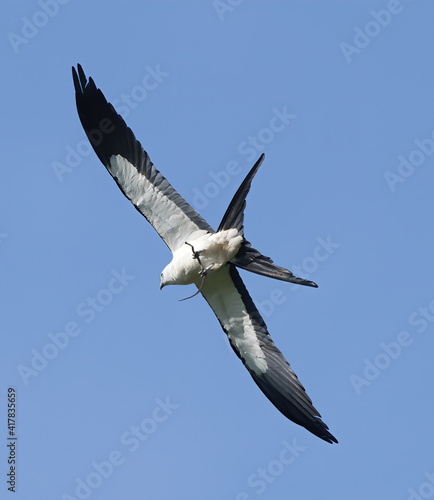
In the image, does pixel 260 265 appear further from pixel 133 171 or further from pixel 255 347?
pixel 133 171

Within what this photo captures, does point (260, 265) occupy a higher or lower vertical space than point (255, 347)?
higher

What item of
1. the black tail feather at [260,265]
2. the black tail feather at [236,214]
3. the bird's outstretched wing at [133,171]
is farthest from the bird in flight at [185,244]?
the black tail feather at [236,214]

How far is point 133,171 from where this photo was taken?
54.5 ft

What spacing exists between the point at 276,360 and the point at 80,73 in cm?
543

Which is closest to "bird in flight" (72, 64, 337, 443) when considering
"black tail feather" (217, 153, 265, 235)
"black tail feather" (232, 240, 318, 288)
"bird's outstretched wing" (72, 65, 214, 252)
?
"bird's outstretched wing" (72, 65, 214, 252)

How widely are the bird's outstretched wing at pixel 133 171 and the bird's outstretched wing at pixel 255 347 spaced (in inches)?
35.7

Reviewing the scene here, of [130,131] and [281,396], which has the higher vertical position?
[130,131]

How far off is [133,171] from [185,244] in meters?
1.40

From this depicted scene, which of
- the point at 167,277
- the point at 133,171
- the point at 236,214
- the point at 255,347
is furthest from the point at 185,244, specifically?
the point at 255,347

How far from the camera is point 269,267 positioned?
15.6m

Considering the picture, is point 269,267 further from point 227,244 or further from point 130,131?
point 130,131

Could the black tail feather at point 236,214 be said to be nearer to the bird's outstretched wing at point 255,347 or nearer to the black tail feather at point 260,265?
the black tail feather at point 260,265

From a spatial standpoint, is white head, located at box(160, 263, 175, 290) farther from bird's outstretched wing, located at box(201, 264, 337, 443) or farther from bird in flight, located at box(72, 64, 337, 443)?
bird's outstretched wing, located at box(201, 264, 337, 443)

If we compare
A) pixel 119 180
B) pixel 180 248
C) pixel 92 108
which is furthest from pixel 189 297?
pixel 92 108
